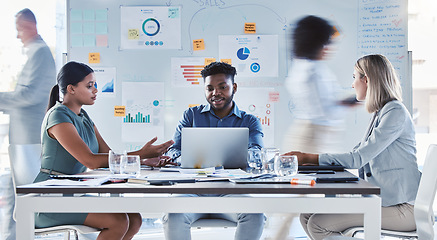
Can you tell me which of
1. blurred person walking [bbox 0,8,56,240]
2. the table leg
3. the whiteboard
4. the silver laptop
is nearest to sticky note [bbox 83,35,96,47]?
the whiteboard

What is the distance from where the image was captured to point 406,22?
163 inches

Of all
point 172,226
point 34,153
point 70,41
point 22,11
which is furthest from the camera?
point 70,41

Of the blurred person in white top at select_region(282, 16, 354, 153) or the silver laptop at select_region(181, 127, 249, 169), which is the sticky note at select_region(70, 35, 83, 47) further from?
the silver laptop at select_region(181, 127, 249, 169)

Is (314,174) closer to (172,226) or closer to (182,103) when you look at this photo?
(172,226)

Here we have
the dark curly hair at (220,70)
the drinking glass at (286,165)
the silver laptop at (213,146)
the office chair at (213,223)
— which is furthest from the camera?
the dark curly hair at (220,70)

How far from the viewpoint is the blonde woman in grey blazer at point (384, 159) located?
7.86ft

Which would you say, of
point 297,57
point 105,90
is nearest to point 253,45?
point 297,57

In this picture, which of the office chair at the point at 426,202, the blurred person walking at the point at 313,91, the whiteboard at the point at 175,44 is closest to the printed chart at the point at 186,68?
the whiteboard at the point at 175,44

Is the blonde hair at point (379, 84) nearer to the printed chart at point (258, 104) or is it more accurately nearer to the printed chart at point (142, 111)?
the printed chart at point (258, 104)

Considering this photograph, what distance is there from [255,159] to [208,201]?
23.4 inches

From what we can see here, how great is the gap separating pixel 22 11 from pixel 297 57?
85.1 inches

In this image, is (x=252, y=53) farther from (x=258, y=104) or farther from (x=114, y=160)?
(x=114, y=160)

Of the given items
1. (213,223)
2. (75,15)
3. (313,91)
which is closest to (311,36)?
(313,91)

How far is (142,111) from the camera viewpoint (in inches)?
162
